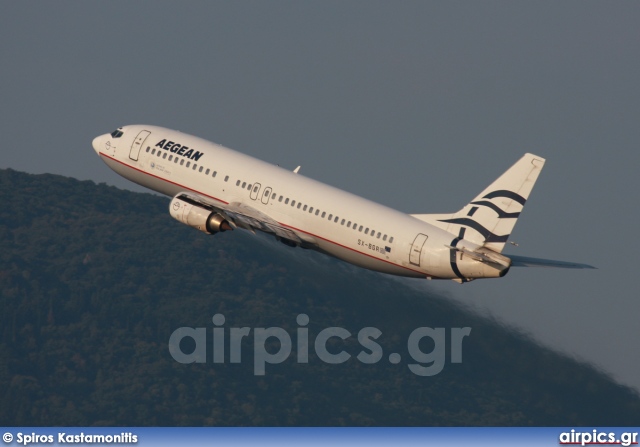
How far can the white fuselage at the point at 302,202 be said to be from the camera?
328ft

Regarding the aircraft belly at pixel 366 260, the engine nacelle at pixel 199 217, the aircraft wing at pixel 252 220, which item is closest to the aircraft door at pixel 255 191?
the aircraft wing at pixel 252 220

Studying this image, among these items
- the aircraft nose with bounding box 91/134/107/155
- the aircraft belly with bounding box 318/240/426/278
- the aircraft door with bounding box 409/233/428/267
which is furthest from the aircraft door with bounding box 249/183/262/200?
the aircraft nose with bounding box 91/134/107/155

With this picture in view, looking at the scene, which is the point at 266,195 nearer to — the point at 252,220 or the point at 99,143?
the point at 252,220

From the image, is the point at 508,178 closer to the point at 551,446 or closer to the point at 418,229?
the point at 418,229

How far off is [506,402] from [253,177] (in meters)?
85.1

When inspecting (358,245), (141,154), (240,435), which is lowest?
(240,435)

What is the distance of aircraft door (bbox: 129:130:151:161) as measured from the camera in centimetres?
11262

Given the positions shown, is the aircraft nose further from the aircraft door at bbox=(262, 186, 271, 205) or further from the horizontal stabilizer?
the horizontal stabilizer

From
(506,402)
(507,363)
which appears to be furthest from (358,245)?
(506,402)

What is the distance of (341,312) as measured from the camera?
618ft

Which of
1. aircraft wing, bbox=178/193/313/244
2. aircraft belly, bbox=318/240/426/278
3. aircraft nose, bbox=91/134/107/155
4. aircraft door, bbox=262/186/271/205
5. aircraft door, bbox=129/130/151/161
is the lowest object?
aircraft belly, bbox=318/240/426/278

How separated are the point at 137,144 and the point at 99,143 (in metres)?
5.23

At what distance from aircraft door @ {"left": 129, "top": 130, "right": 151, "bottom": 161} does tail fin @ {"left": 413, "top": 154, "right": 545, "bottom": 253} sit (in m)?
24.2

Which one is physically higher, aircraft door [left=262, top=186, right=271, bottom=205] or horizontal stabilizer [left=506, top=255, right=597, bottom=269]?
aircraft door [left=262, top=186, right=271, bottom=205]
